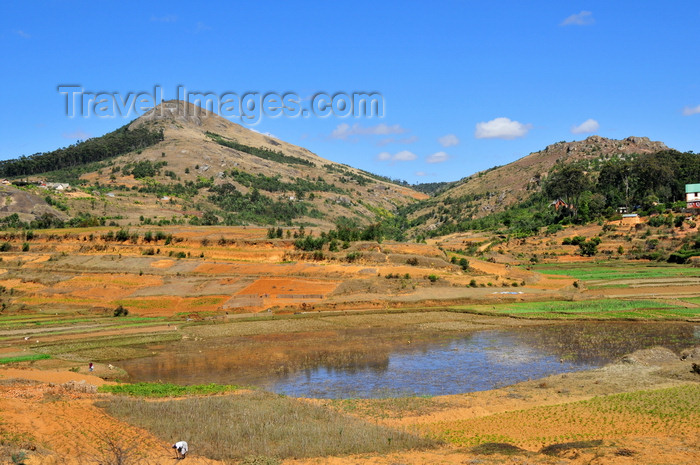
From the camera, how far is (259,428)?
20.5 metres

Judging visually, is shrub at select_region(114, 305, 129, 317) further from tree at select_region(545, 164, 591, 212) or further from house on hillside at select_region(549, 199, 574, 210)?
house on hillside at select_region(549, 199, 574, 210)

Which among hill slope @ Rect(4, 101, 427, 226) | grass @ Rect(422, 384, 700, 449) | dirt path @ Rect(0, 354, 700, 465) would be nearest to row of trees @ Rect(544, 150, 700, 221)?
hill slope @ Rect(4, 101, 427, 226)

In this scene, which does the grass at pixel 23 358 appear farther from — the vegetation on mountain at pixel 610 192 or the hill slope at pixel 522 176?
the hill slope at pixel 522 176

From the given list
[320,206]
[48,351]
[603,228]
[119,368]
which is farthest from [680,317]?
[320,206]

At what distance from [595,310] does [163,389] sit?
124 ft

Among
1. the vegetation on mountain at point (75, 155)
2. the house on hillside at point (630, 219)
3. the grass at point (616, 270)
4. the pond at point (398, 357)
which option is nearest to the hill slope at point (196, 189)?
the vegetation on mountain at point (75, 155)

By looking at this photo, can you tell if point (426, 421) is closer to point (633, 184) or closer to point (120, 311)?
point (120, 311)

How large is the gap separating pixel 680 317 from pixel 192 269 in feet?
163

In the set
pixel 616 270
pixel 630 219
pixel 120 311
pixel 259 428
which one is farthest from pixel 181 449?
pixel 630 219

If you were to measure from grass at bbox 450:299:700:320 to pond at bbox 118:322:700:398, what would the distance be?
259 centimetres

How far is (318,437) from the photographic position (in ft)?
64.5

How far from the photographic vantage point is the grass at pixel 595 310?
46.1 m

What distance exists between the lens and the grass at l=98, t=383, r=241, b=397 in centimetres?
2641

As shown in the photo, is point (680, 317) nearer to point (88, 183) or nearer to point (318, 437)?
point (318, 437)
